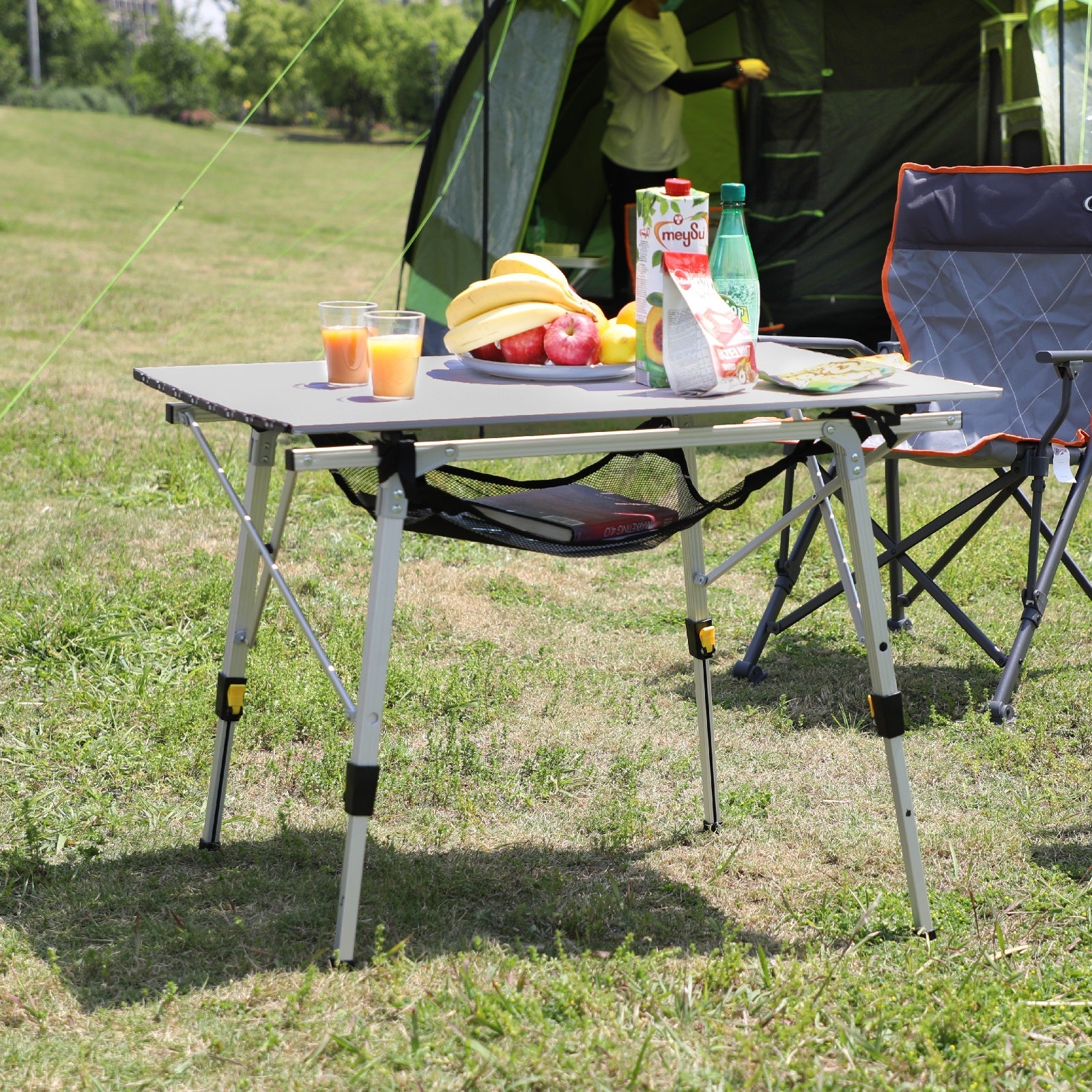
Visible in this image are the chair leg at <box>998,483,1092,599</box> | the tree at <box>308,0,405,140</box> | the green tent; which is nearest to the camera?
the chair leg at <box>998,483,1092,599</box>

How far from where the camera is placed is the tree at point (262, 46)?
5441 cm

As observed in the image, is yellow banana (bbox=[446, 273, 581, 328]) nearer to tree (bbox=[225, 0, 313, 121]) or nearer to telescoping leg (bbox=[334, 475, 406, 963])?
telescoping leg (bbox=[334, 475, 406, 963])

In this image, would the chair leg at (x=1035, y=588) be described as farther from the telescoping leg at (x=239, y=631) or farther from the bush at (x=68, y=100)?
the bush at (x=68, y=100)

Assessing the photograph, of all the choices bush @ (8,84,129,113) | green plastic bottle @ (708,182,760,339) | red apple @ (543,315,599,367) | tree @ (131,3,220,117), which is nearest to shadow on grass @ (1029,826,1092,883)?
green plastic bottle @ (708,182,760,339)

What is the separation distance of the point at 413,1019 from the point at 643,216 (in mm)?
1142

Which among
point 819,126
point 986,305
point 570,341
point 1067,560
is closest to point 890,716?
point 570,341

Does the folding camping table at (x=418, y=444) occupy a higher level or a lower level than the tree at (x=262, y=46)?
lower

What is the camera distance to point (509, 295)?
2.05 meters

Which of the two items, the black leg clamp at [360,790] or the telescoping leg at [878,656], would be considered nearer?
the black leg clamp at [360,790]

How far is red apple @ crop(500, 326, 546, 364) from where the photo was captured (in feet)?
6.66

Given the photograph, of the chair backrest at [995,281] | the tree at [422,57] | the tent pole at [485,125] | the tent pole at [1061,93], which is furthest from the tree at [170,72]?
the chair backrest at [995,281]

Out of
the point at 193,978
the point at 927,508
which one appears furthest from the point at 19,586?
the point at 927,508

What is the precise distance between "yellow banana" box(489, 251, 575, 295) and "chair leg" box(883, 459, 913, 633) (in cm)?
126

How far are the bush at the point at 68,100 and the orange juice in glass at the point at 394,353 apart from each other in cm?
3905
